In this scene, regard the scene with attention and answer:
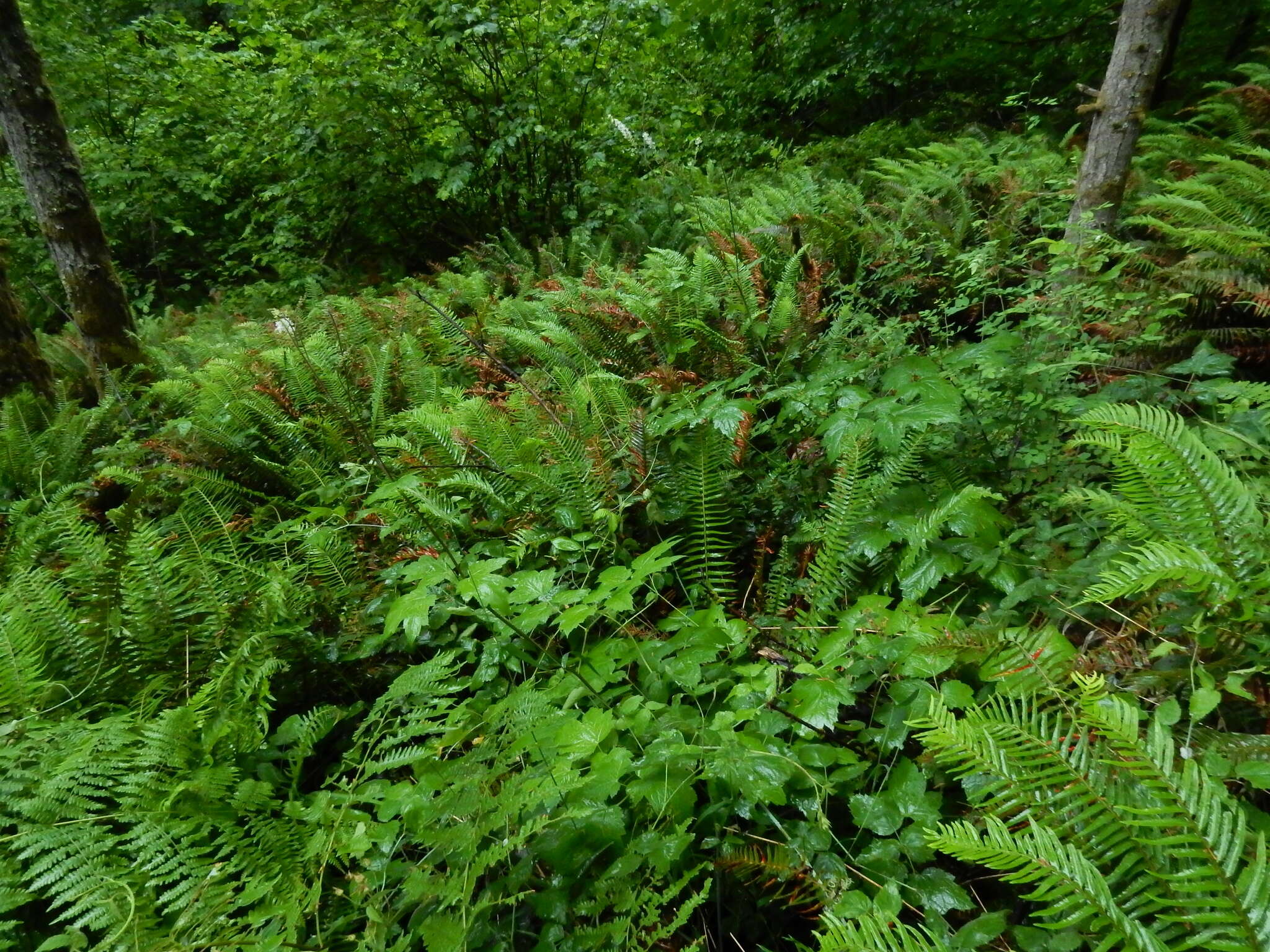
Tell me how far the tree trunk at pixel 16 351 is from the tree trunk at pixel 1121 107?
18.0 feet

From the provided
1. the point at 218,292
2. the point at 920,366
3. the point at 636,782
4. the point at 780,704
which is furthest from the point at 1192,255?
the point at 218,292

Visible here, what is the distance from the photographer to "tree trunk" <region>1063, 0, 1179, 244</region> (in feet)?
8.74

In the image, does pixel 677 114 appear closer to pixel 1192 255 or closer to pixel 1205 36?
pixel 1205 36

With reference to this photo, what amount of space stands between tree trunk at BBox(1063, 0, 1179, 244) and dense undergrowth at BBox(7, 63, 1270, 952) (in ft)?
0.97

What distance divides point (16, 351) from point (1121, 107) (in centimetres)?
581

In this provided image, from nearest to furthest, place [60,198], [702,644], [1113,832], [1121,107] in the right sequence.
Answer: [1113,832]
[702,644]
[1121,107]
[60,198]

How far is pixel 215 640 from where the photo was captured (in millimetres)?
1938

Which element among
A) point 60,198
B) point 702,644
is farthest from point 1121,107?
point 60,198

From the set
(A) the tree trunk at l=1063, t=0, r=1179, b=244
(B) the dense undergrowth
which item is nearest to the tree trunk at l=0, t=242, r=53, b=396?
(B) the dense undergrowth

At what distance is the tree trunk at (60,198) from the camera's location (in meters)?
3.67

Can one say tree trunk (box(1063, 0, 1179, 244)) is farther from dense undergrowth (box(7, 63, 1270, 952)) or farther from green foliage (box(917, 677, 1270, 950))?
green foliage (box(917, 677, 1270, 950))

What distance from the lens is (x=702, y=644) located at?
1614 mm

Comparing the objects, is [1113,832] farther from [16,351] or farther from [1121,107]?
[16,351]

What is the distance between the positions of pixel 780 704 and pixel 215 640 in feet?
5.44
